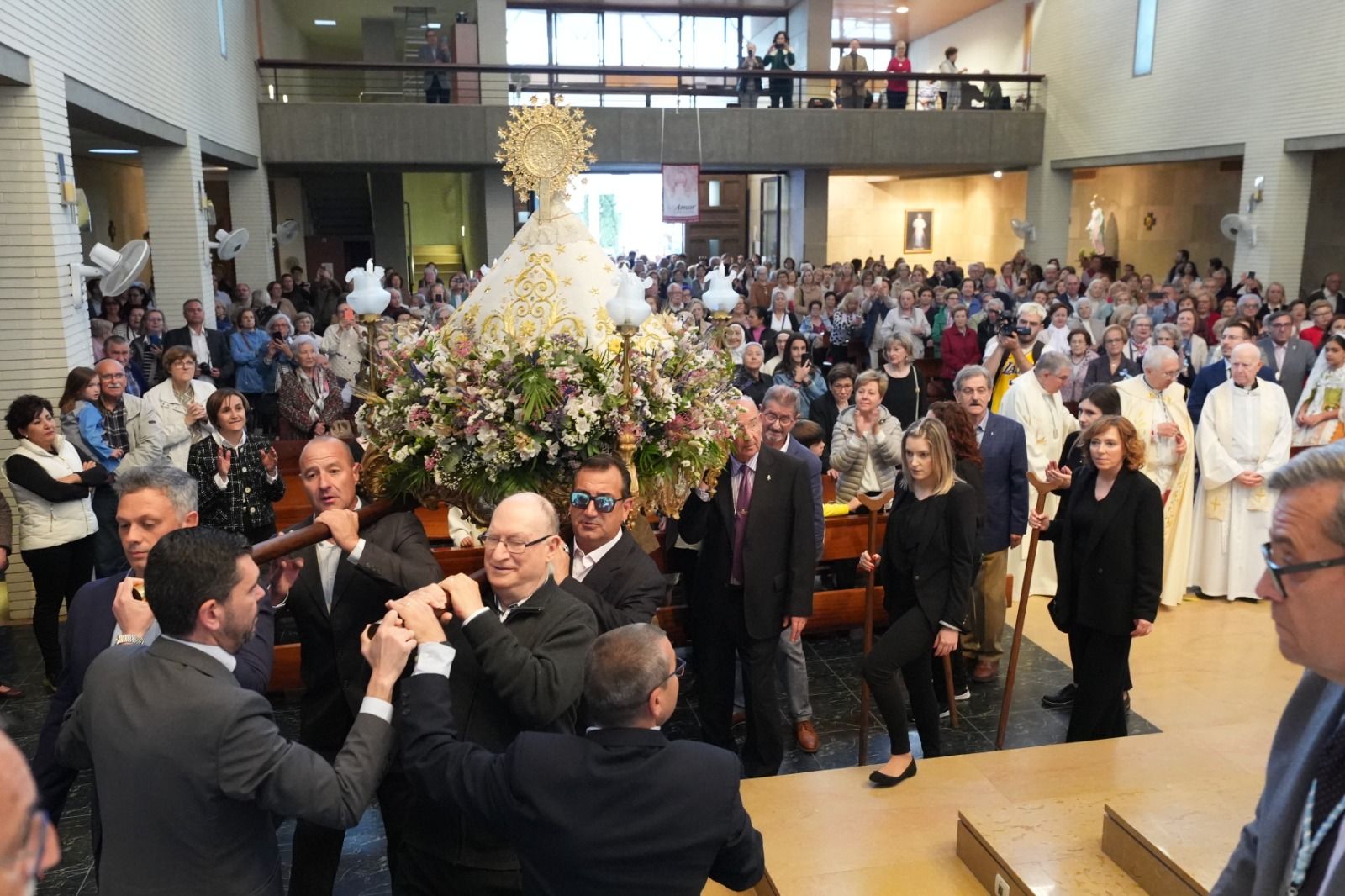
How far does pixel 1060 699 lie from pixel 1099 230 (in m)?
17.3

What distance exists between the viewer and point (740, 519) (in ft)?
16.5

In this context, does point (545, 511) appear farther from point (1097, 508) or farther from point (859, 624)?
point (859, 624)

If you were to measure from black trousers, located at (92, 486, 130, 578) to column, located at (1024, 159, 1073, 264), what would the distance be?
17921mm

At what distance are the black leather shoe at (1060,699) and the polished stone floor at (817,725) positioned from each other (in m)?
0.06

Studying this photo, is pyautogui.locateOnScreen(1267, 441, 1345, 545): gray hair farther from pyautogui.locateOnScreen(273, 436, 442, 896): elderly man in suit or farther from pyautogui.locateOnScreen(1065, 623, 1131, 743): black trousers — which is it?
pyautogui.locateOnScreen(1065, 623, 1131, 743): black trousers

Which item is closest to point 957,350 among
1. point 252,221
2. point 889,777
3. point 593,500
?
point 889,777

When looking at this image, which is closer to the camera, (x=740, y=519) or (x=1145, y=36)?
(x=740, y=519)

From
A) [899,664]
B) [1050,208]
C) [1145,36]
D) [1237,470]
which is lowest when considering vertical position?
[899,664]

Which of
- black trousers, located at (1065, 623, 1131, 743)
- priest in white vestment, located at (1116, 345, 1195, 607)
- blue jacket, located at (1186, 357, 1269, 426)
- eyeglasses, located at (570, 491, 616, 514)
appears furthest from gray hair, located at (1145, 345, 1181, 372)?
eyeglasses, located at (570, 491, 616, 514)

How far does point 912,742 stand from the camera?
220 inches

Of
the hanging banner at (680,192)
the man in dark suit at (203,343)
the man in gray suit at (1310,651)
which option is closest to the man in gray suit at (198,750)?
the man in gray suit at (1310,651)

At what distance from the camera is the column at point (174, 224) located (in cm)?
1228

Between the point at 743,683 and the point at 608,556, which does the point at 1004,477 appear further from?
the point at 608,556

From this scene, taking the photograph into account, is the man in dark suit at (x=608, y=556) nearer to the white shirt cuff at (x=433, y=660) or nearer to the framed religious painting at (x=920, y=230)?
the white shirt cuff at (x=433, y=660)
